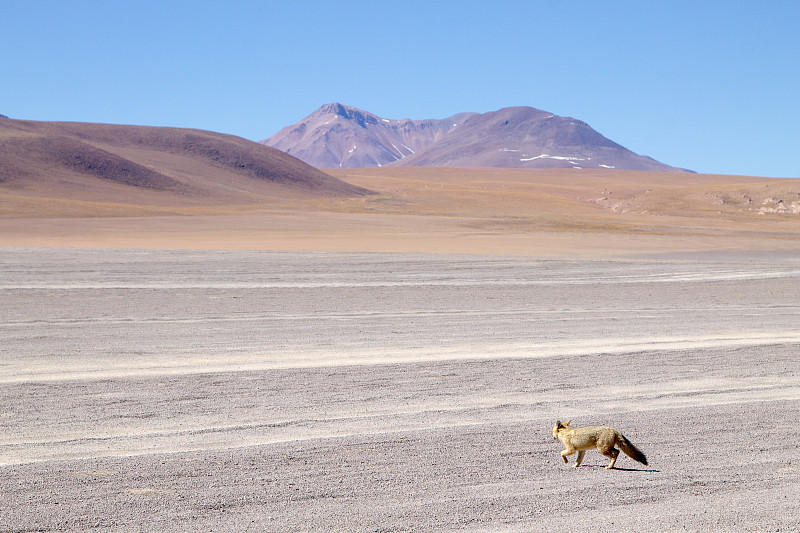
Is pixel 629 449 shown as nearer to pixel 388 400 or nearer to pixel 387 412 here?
pixel 387 412

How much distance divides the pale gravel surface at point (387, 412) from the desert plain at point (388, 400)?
0.09 ft

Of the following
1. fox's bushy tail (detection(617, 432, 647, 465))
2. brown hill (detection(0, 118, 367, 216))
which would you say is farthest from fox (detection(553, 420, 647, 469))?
brown hill (detection(0, 118, 367, 216))

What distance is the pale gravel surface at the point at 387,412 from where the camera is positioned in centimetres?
520

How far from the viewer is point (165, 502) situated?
5246mm

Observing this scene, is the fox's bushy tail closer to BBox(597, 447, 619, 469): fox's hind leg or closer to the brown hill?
BBox(597, 447, 619, 469): fox's hind leg

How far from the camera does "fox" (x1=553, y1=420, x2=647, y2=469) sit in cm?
563

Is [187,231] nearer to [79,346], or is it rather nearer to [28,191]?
[79,346]

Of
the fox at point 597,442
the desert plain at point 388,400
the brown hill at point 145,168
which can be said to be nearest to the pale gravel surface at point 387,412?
the desert plain at point 388,400

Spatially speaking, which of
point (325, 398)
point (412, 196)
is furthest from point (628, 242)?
point (412, 196)

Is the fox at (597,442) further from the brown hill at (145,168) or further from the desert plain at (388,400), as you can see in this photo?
the brown hill at (145,168)

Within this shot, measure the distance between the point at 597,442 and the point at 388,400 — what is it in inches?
117

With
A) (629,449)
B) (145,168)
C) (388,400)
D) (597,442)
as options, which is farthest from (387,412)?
(145,168)

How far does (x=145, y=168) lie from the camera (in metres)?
121

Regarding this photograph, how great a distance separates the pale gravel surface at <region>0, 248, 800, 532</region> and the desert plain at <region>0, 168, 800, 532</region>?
3 cm
